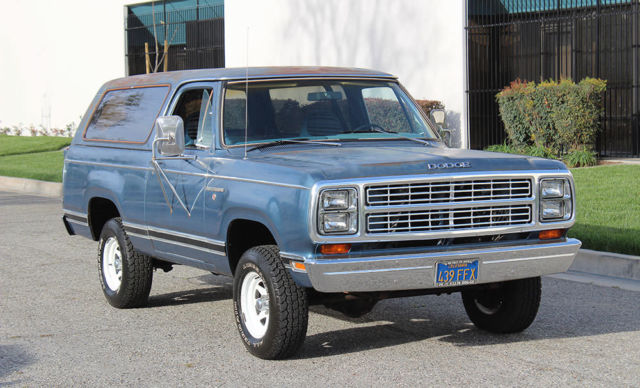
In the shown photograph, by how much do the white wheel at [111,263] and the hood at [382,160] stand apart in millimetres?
2109

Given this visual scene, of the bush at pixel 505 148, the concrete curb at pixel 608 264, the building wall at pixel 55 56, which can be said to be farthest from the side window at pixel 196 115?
the building wall at pixel 55 56

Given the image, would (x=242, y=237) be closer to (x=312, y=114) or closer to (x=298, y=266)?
(x=298, y=266)

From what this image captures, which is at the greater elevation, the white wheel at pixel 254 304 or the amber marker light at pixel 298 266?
the amber marker light at pixel 298 266

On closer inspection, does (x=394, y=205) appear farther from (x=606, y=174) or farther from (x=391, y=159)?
(x=606, y=174)

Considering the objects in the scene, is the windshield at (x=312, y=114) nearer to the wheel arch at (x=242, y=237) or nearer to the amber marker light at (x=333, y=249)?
the wheel arch at (x=242, y=237)

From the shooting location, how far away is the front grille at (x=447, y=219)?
5762 mm

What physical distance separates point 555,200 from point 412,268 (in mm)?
1236

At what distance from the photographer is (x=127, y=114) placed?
27.1ft

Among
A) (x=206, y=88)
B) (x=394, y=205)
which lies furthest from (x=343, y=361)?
(x=206, y=88)

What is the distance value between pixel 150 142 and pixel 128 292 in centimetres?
127

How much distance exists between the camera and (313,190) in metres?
5.62

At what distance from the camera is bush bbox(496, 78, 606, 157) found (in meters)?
18.8

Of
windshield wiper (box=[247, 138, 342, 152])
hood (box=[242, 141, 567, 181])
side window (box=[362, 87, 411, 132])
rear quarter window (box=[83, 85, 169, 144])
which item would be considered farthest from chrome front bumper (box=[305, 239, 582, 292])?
rear quarter window (box=[83, 85, 169, 144])

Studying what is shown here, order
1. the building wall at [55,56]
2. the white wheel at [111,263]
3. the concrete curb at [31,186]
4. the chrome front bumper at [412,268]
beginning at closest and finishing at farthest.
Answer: the chrome front bumper at [412,268]
the white wheel at [111,263]
the concrete curb at [31,186]
the building wall at [55,56]
